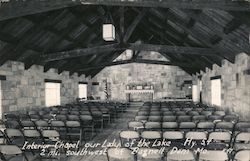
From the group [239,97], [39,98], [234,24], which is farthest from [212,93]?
[39,98]

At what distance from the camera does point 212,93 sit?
1600cm

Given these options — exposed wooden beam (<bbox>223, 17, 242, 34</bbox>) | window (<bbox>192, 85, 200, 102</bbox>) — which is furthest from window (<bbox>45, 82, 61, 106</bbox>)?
exposed wooden beam (<bbox>223, 17, 242, 34</bbox>)

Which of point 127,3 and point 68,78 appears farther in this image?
point 68,78

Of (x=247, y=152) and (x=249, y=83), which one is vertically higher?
(x=249, y=83)

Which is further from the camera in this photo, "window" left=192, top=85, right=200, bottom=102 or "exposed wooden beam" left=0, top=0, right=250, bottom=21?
"window" left=192, top=85, right=200, bottom=102

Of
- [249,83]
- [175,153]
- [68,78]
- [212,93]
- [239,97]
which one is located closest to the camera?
[175,153]

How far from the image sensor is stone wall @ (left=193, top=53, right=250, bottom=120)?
32.0 ft

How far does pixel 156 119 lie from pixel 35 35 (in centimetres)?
588

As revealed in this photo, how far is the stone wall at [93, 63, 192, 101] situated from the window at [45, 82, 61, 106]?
7.04 meters

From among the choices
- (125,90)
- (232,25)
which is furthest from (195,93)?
(232,25)

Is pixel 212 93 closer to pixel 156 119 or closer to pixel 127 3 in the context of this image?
pixel 156 119

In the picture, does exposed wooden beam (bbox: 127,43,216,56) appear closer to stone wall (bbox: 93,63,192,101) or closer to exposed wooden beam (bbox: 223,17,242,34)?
exposed wooden beam (bbox: 223,17,242,34)

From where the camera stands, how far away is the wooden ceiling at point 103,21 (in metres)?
7.11

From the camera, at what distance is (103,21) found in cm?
1205
